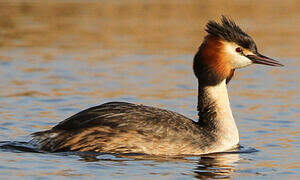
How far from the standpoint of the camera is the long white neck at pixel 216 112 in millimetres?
11531

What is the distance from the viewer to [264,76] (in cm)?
1762

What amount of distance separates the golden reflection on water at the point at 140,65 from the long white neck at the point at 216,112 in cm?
50

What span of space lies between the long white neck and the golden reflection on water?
0.50 meters

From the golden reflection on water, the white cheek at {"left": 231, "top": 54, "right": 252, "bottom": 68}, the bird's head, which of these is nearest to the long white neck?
the bird's head

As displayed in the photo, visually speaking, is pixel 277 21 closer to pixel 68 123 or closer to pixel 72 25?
pixel 72 25

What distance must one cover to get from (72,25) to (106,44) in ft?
11.5

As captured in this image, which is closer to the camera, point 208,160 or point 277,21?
point 208,160

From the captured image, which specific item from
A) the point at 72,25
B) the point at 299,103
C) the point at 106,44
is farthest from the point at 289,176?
the point at 72,25

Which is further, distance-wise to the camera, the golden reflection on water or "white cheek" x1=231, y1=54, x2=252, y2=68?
the golden reflection on water

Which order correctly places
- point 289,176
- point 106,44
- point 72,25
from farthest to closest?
1. point 72,25
2. point 106,44
3. point 289,176

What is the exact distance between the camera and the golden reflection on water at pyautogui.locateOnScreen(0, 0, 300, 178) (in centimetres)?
1291

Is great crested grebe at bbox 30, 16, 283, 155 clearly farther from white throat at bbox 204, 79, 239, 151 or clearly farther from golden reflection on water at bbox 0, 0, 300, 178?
golden reflection on water at bbox 0, 0, 300, 178

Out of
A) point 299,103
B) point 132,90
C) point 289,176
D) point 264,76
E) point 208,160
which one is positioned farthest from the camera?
point 264,76

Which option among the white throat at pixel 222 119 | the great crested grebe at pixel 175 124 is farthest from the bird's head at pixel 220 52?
the white throat at pixel 222 119
